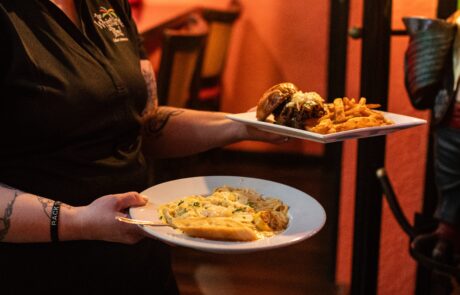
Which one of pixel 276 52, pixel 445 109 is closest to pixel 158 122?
pixel 445 109

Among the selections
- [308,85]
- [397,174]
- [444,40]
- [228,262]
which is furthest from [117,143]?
[308,85]

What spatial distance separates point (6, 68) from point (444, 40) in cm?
76

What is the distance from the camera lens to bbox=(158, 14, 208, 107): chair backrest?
2928 millimetres

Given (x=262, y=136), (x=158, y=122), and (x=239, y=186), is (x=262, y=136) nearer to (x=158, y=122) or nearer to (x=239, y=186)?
(x=239, y=186)

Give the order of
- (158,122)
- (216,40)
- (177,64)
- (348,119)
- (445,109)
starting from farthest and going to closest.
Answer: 1. (216,40)
2. (177,64)
3. (158,122)
4. (348,119)
5. (445,109)

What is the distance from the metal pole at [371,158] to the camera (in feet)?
3.89

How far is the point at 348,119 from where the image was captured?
1.18 m

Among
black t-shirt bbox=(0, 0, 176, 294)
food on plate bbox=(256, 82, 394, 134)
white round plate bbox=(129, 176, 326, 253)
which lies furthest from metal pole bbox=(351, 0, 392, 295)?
black t-shirt bbox=(0, 0, 176, 294)

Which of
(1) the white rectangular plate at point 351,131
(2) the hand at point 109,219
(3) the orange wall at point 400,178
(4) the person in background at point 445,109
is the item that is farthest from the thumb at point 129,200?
(3) the orange wall at point 400,178

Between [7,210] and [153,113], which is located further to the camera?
[153,113]

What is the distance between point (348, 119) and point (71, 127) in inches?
21.5

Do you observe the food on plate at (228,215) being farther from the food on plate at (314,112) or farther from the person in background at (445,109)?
the person in background at (445,109)

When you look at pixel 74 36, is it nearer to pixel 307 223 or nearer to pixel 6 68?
pixel 6 68

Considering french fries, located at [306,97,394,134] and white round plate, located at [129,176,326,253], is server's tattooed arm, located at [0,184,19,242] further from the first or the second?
french fries, located at [306,97,394,134]
